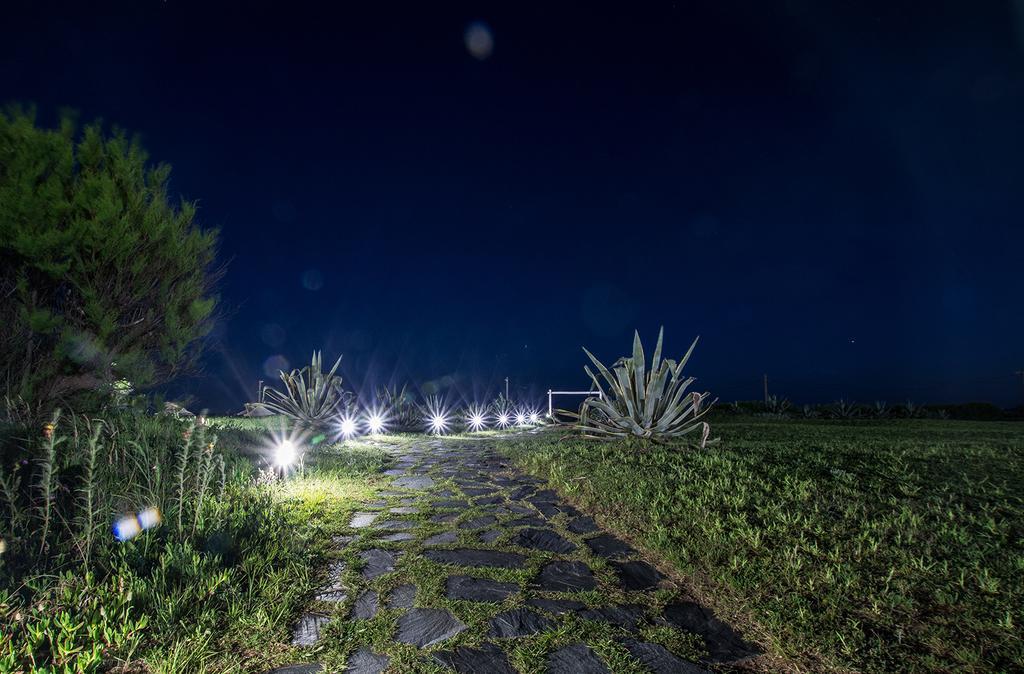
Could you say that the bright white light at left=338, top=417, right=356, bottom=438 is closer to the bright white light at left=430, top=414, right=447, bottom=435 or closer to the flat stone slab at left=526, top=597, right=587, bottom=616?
the bright white light at left=430, top=414, right=447, bottom=435

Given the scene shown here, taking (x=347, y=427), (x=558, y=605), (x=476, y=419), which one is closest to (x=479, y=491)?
(x=558, y=605)

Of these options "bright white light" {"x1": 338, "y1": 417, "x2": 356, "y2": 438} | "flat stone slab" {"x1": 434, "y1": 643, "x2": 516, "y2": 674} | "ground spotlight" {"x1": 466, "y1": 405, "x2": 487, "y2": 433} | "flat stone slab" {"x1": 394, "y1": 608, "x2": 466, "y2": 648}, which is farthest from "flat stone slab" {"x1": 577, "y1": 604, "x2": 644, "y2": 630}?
"ground spotlight" {"x1": 466, "y1": 405, "x2": 487, "y2": 433}

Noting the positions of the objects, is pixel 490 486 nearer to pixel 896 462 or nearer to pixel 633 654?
pixel 633 654

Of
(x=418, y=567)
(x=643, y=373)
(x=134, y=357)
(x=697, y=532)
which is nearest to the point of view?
(x=418, y=567)

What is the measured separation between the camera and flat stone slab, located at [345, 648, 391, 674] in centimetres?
205

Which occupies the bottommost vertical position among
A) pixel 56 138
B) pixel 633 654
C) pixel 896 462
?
pixel 633 654

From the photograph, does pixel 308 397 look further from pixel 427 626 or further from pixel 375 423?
pixel 427 626

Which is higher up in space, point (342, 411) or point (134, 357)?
point (134, 357)

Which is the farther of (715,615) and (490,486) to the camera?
(490,486)

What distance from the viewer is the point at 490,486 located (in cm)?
557

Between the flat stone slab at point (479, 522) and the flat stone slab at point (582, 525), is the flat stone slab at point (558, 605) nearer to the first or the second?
the flat stone slab at point (582, 525)

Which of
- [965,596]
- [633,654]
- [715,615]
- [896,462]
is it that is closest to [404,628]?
[633,654]

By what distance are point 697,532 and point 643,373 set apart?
3462 mm

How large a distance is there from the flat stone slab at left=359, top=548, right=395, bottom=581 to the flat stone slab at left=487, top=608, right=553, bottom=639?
90cm
